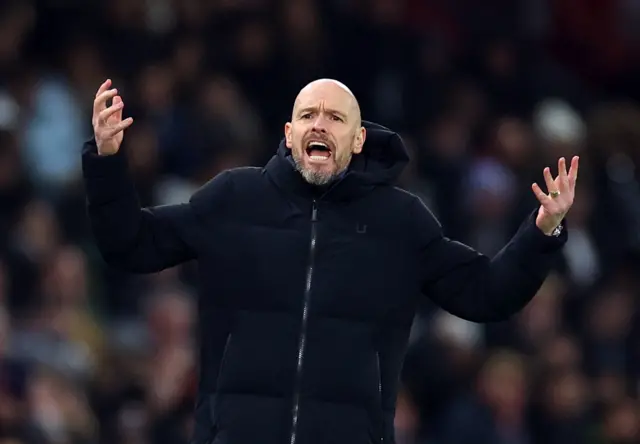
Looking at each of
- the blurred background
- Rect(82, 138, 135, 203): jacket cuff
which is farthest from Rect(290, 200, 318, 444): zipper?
the blurred background

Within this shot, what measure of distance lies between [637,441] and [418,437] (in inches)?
57.3

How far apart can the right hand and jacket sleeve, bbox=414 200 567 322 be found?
3.34ft

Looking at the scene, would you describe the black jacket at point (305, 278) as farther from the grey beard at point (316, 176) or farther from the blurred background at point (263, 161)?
the blurred background at point (263, 161)

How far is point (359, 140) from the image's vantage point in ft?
19.7

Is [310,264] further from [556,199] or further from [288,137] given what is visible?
[556,199]

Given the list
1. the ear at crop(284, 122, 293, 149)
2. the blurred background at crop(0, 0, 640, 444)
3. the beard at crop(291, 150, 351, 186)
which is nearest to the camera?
the beard at crop(291, 150, 351, 186)

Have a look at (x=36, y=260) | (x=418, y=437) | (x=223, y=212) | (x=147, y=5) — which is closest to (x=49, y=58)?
(x=147, y=5)

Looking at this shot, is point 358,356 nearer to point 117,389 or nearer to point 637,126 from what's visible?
point 117,389

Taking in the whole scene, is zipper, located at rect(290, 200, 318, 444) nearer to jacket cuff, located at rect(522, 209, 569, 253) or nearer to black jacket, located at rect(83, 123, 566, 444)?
black jacket, located at rect(83, 123, 566, 444)

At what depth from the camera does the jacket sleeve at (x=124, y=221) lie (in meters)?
5.71

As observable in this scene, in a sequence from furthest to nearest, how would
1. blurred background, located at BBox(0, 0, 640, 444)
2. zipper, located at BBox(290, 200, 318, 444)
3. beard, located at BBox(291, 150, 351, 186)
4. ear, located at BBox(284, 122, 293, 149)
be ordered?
blurred background, located at BBox(0, 0, 640, 444), ear, located at BBox(284, 122, 293, 149), beard, located at BBox(291, 150, 351, 186), zipper, located at BBox(290, 200, 318, 444)

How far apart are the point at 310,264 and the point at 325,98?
54 cm

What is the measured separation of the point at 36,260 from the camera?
9609 mm

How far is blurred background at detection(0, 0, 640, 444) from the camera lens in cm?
943
